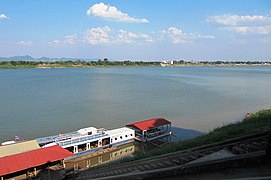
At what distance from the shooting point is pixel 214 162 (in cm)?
417

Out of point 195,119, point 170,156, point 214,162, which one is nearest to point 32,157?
point 170,156

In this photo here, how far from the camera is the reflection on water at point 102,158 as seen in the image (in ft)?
55.0

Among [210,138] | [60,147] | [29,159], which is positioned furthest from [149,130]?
[210,138]

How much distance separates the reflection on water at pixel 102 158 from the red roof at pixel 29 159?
186 centimetres

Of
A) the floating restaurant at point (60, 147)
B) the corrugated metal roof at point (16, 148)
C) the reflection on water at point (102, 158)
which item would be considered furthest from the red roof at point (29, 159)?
the reflection on water at point (102, 158)

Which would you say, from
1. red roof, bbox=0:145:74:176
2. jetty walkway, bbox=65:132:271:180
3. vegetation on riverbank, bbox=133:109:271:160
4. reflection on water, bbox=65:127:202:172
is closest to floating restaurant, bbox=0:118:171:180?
red roof, bbox=0:145:74:176

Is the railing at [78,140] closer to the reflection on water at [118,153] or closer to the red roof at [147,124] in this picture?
the reflection on water at [118,153]

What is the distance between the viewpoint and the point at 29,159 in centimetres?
1358

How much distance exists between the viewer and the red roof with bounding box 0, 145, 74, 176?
12.7 meters

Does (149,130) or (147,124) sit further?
(149,130)

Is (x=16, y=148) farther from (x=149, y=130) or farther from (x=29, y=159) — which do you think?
(x=149, y=130)

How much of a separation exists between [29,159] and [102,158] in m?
5.95

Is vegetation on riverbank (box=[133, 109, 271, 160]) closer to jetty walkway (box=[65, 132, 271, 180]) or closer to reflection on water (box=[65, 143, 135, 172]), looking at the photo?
jetty walkway (box=[65, 132, 271, 180])

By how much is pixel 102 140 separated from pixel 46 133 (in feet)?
19.5
